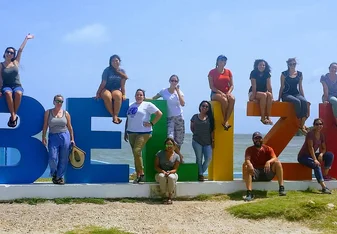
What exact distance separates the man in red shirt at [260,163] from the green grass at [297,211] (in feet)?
2.79

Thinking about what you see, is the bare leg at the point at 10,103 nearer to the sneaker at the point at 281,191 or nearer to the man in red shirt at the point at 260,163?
the man in red shirt at the point at 260,163

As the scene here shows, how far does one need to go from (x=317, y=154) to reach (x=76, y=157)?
16.1 ft

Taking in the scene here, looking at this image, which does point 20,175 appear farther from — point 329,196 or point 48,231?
point 329,196

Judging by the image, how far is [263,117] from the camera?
10.7 m

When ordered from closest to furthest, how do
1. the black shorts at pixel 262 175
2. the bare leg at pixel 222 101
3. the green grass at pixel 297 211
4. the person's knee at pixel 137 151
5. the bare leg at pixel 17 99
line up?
the green grass at pixel 297 211
the bare leg at pixel 17 99
the person's knee at pixel 137 151
the black shorts at pixel 262 175
the bare leg at pixel 222 101

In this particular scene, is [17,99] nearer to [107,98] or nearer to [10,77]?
[10,77]

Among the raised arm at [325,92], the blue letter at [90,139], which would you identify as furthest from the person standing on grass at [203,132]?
the raised arm at [325,92]

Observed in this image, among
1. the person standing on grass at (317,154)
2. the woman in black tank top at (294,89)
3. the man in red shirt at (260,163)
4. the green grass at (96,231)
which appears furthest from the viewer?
the woman in black tank top at (294,89)

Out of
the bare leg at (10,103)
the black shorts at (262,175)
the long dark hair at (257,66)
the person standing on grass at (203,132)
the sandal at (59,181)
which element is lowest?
the sandal at (59,181)

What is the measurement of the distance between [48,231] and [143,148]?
323cm

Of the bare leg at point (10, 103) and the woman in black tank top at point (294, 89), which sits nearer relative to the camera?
the bare leg at point (10, 103)

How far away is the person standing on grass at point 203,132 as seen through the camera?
10.2m

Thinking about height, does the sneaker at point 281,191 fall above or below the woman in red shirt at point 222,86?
below

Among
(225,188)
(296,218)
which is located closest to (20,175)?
(225,188)
